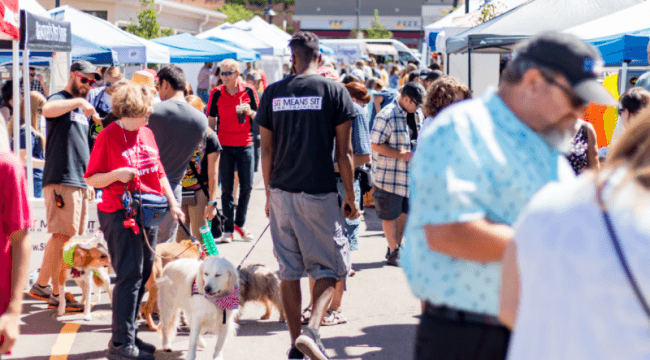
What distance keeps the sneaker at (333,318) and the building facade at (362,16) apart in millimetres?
69039

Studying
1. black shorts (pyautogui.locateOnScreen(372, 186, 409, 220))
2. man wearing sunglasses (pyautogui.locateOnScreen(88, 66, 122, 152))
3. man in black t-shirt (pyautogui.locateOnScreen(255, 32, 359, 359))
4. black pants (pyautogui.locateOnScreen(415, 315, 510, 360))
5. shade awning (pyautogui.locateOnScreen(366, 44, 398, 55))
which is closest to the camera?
black pants (pyautogui.locateOnScreen(415, 315, 510, 360))

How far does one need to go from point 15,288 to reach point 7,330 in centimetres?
17

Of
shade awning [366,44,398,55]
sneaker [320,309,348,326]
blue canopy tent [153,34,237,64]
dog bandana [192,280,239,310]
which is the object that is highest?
shade awning [366,44,398,55]

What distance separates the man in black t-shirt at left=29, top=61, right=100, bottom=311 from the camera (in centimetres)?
625

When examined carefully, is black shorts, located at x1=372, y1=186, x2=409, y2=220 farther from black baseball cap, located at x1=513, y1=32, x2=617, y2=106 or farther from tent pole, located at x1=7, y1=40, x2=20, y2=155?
black baseball cap, located at x1=513, y1=32, x2=617, y2=106

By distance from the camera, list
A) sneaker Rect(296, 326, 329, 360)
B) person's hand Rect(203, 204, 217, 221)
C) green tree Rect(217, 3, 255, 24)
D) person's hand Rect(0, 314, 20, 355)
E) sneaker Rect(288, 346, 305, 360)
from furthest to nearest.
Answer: green tree Rect(217, 3, 255, 24)
person's hand Rect(203, 204, 217, 221)
sneaker Rect(288, 346, 305, 360)
sneaker Rect(296, 326, 329, 360)
person's hand Rect(0, 314, 20, 355)

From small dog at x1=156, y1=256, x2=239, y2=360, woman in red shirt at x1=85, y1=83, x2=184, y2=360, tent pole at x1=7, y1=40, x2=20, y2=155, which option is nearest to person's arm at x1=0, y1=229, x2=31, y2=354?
woman in red shirt at x1=85, y1=83, x2=184, y2=360

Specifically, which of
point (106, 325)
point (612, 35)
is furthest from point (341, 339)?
point (612, 35)

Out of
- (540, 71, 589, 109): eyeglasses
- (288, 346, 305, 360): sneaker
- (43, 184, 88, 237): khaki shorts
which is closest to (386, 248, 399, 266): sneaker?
(43, 184, 88, 237): khaki shorts

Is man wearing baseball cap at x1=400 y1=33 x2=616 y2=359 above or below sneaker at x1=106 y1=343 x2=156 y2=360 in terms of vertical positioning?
above

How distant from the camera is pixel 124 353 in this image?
197 inches

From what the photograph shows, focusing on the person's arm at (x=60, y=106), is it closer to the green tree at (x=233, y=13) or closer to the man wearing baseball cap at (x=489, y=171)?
the man wearing baseball cap at (x=489, y=171)

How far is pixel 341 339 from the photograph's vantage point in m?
5.75

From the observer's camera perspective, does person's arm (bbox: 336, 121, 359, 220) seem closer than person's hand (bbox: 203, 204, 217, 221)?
Yes
